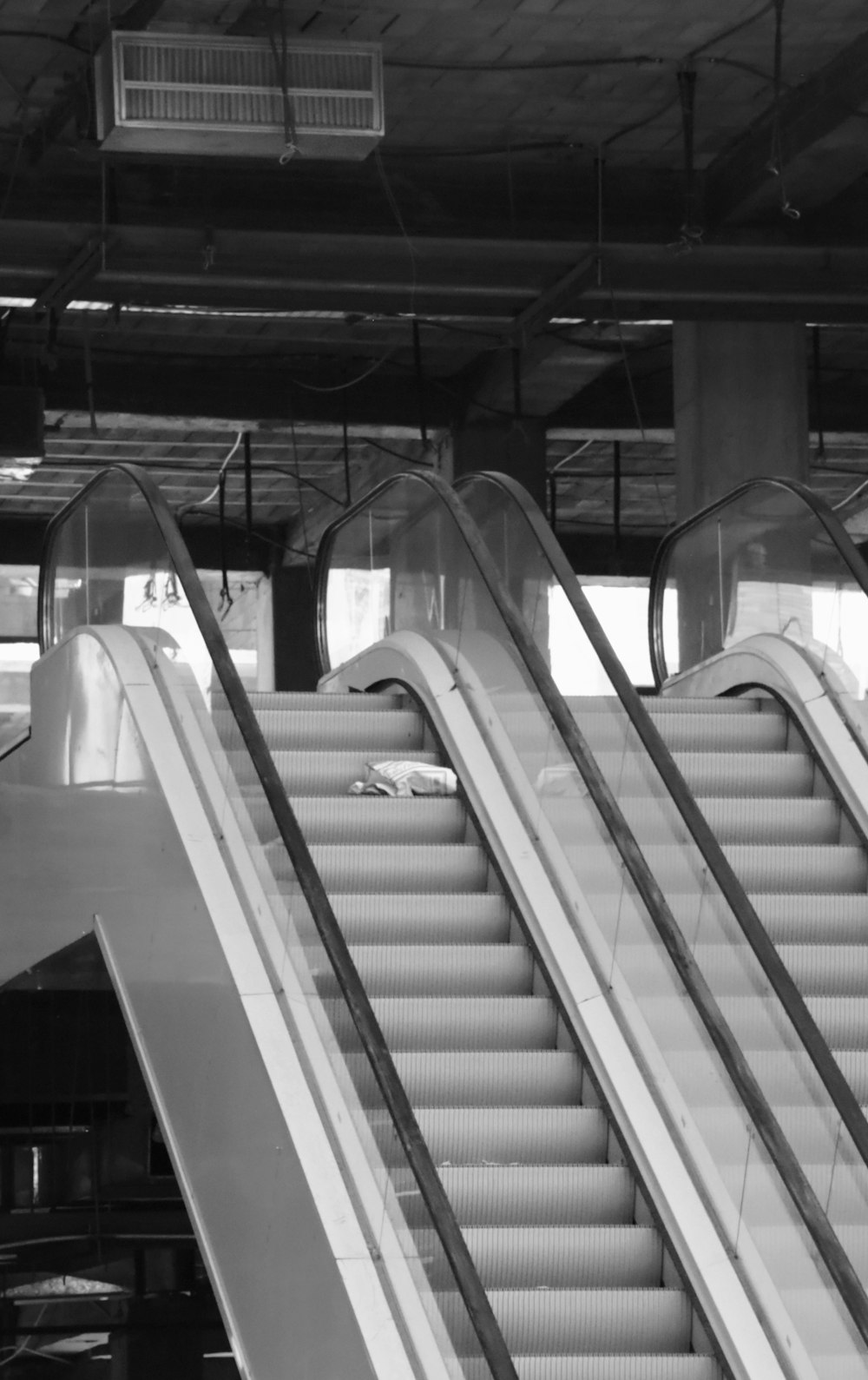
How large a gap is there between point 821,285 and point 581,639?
4.96 m

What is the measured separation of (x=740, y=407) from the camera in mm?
12289

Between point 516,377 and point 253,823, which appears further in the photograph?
point 516,377

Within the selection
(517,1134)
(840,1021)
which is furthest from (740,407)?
(517,1134)

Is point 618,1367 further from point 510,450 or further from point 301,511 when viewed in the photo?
point 301,511

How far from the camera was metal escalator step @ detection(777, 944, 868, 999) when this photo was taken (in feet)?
21.1

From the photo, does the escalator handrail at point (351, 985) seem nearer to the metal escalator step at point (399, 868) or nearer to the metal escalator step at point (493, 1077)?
the metal escalator step at point (493, 1077)

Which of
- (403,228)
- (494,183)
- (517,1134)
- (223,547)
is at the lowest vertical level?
(517,1134)

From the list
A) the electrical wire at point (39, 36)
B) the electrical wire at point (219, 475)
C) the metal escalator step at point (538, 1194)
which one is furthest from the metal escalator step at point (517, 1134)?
the electrical wire at point (219, 475)

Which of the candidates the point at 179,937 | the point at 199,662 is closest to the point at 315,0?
the point at 199,662

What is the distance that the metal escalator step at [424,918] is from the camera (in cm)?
655

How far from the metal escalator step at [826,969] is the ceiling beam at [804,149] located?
4159 millimetres

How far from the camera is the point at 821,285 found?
37.3 feet

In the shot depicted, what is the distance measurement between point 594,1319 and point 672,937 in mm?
1023

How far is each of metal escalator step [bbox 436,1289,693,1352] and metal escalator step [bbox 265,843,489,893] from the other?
1912 mm
